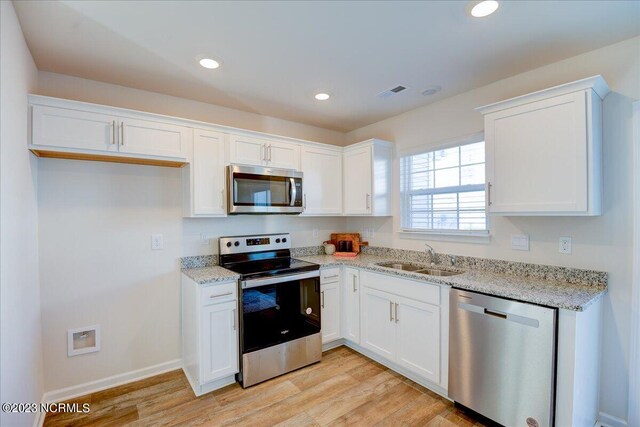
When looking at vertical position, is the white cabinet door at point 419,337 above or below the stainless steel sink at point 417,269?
below

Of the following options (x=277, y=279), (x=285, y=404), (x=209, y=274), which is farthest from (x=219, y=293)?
(x=285, y=404)

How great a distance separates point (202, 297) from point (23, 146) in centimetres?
147

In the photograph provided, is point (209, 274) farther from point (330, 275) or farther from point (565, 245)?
point (565, 245)

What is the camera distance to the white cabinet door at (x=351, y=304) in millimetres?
2967

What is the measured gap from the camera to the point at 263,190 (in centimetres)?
282

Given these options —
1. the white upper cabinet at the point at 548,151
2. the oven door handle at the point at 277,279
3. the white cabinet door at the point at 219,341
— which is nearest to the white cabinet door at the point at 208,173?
the oven door handle at the point at 277,279

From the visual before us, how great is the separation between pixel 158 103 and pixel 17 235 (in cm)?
153

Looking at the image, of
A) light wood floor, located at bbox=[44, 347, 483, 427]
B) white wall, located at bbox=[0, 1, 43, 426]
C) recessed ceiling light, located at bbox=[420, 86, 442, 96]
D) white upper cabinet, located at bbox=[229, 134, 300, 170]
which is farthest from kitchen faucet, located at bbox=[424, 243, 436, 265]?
white wall, located at bbox=[0, 1, 43, 426]

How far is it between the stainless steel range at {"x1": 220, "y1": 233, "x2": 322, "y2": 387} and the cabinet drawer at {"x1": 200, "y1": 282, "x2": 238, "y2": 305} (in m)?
0.06

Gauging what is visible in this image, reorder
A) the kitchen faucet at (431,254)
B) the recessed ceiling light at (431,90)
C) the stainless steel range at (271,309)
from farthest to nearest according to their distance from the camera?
the kitchen faucet at (431,254) < the recessed ceiling light at (431,90) < the stainless steel range at (271,309)

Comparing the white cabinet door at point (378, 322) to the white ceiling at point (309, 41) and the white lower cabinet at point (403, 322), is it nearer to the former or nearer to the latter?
the white lower cabinet at point (403, 322)

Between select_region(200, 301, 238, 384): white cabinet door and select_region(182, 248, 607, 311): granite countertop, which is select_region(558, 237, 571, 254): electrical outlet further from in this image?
select_region(200, 301, 238, 384): white cabinet door

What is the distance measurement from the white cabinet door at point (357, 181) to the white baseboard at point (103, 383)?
2.32 metres

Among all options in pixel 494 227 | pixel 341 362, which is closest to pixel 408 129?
pixel 494 227
